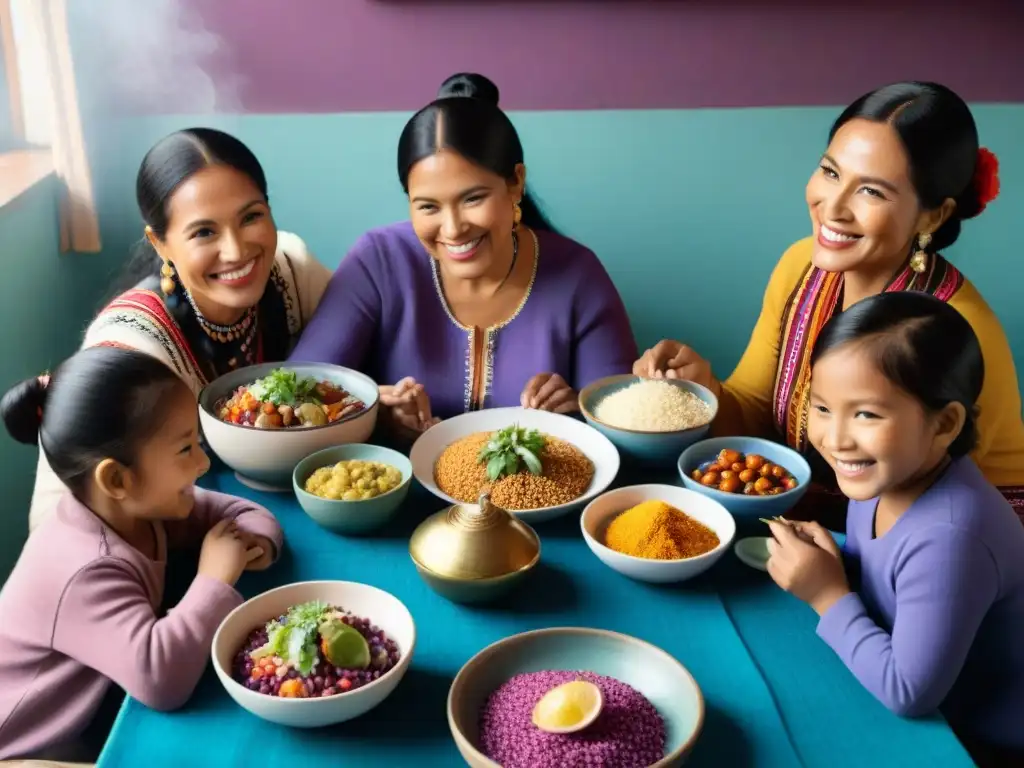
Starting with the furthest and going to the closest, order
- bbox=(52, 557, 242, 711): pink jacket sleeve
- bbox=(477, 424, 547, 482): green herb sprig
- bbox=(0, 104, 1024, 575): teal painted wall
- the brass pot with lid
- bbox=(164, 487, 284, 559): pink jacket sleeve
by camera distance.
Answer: bbox=(0, 104, 1024, 575): teal painted wall
bbox=(477, 424, 547, 482): green herb sprig
bbox=(164, 487, 284, 559): pink jacket sleeve
the brass pot with lid
bbox=(52, 557, 242, 711): pink jacket sleeve

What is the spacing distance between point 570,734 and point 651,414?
0.75 meters

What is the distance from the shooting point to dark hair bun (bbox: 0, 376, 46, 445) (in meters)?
1.19

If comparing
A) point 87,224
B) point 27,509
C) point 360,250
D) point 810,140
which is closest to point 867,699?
point 360,250

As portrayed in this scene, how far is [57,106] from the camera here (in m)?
2.44

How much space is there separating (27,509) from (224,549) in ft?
5.04

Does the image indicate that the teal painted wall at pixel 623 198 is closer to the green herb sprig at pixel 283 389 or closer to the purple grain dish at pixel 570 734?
the green herb sprig at pixel 283 389

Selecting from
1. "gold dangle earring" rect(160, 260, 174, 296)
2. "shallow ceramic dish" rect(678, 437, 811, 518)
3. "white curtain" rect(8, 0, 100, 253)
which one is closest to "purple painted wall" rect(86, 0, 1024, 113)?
"white curtain" rect(8, 0, 100, 253)

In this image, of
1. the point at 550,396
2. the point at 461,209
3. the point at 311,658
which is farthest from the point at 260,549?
the point at 461,209

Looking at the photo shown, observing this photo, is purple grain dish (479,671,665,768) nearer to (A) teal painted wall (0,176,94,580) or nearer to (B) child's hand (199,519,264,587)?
(B) child's hand (199,519,264,587)

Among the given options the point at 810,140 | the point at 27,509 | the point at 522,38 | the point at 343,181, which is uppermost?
the point at 522,38

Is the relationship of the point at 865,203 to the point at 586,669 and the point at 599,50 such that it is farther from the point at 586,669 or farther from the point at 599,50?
the point at 599,50

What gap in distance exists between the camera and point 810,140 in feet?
8.66

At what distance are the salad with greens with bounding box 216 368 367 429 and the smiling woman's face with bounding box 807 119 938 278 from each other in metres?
0.92

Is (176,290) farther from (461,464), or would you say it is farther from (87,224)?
(87,224)
